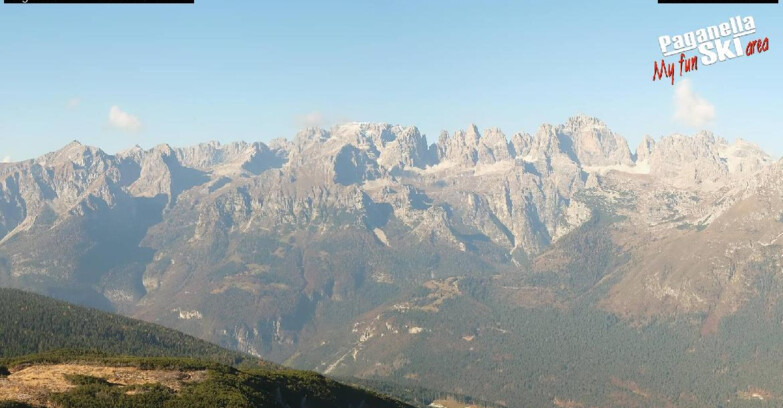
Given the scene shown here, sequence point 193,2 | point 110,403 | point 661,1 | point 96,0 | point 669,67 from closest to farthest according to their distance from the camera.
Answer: point 96,0, point 193,2, point 661,1, point 110,403, point 669,67

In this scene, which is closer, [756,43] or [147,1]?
[147,1]

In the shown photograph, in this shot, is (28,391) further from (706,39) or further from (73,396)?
(706,39)

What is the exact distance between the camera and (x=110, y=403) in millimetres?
178875

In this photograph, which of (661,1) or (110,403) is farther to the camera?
(110,403)

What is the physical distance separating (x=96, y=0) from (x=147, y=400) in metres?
108

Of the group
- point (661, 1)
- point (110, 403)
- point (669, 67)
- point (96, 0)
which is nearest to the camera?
point (96, 0)

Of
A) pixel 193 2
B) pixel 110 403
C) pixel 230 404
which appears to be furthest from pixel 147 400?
pixel 193 2

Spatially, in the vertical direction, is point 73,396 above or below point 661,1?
below

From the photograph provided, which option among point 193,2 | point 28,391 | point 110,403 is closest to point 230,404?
point 110,403

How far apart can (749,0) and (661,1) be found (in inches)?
857

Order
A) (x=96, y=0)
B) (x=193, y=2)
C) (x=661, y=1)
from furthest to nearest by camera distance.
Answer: (x=661, y=1), (x=193, y=2), (x=96, y=0)

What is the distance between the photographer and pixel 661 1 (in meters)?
159

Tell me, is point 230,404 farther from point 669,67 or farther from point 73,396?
point 669,67

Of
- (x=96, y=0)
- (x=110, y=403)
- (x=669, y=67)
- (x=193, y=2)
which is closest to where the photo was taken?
(x=96, y=0)
